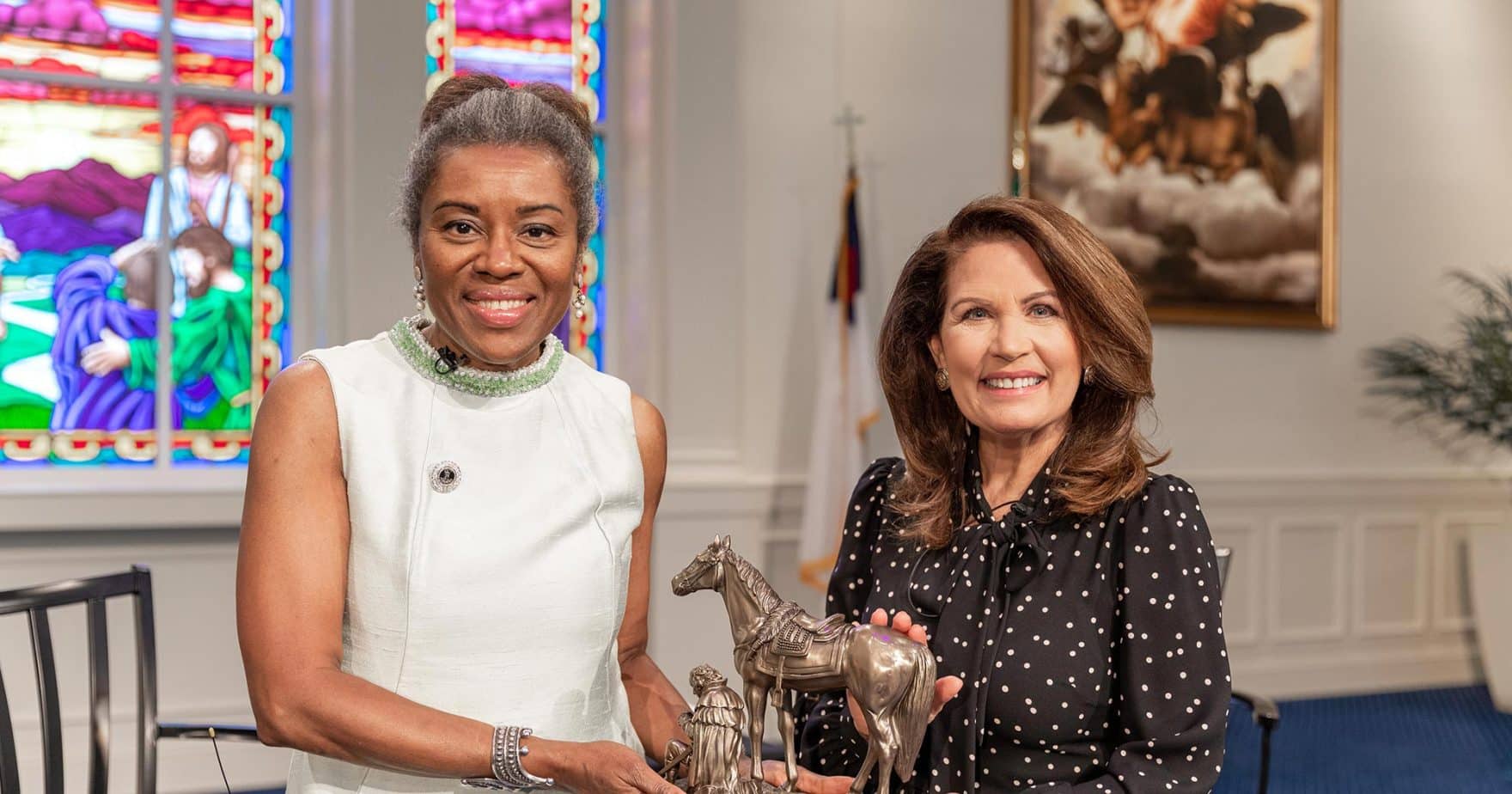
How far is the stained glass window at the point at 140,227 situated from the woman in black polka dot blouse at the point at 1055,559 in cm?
433

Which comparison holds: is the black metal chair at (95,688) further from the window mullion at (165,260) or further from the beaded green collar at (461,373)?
the window mullion at (165,260)

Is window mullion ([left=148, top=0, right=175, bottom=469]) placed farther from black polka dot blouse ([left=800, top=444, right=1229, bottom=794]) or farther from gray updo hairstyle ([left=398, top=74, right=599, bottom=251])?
black polka dot blouse ([left=800, top=444, right=1229, bottom=794])

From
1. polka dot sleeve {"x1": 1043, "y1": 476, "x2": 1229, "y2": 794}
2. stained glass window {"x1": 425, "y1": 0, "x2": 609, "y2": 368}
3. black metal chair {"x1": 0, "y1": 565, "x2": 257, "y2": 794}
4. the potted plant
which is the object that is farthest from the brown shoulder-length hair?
the potted plant

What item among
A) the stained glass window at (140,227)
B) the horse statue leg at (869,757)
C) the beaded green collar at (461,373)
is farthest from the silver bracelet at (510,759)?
the stained glass window at (140,227)

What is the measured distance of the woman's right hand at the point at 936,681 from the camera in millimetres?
1711

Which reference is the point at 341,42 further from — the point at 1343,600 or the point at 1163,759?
the point at 1343,600

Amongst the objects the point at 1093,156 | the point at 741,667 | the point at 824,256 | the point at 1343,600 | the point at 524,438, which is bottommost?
the point at 1343,600

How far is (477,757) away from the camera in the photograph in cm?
177

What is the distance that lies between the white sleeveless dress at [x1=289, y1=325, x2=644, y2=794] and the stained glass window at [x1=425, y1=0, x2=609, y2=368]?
4.01 metres

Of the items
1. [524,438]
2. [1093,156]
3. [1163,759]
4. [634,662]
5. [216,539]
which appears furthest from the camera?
[1093,156]

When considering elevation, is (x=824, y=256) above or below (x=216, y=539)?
above

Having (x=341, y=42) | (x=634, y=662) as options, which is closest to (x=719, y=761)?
(x=634, y=662)

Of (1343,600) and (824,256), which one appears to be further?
(1343,600)

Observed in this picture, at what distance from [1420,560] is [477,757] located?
297 inches
